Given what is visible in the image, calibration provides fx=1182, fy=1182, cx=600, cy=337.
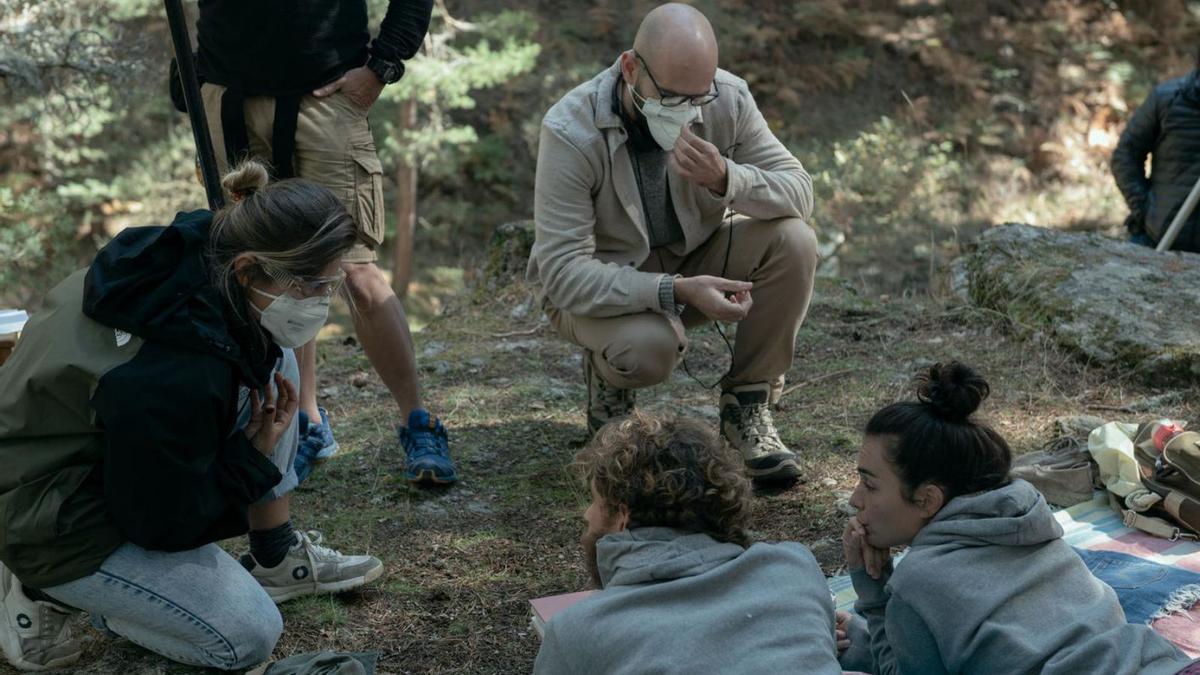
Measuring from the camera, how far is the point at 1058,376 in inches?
181

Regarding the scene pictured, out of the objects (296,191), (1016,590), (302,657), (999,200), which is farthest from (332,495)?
(999,200)

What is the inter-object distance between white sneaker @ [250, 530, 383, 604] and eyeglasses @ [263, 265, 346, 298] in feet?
2.54

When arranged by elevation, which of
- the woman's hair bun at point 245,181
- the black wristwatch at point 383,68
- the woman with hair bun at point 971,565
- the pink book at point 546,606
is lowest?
the pink book at point 546,606

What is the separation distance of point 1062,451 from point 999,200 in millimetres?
8136

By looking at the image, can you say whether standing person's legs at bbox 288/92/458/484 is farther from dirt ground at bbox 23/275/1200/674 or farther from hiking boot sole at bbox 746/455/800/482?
hiking boot sole at bbox 746/455/800/482

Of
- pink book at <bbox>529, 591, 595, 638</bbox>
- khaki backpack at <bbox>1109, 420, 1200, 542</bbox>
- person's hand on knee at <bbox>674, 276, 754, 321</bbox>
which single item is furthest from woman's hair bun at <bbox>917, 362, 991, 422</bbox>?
khaki backpack at <bbox>1109, 420, 1200, 542</bbox>

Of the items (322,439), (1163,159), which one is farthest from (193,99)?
(1163,159)

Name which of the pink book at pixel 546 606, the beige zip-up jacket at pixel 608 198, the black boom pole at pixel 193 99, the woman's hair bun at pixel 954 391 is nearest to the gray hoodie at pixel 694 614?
the woman's hair bun at pixel 954 391

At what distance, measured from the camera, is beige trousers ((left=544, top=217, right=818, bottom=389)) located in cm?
354

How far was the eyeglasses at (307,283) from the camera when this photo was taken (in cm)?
254

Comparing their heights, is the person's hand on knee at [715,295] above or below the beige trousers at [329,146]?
below

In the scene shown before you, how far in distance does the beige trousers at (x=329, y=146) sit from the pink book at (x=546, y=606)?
1.35 m

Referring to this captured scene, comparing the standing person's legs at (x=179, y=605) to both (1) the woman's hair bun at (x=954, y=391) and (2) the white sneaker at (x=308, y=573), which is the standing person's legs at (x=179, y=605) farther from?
(1) the woman's hair bun at (x=954, y=391)

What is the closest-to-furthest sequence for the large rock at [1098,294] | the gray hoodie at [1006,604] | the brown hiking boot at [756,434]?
the gray hoodie at [1006,604] → the brown hiking boot at [756,434] → the large rock at [1098,294]
